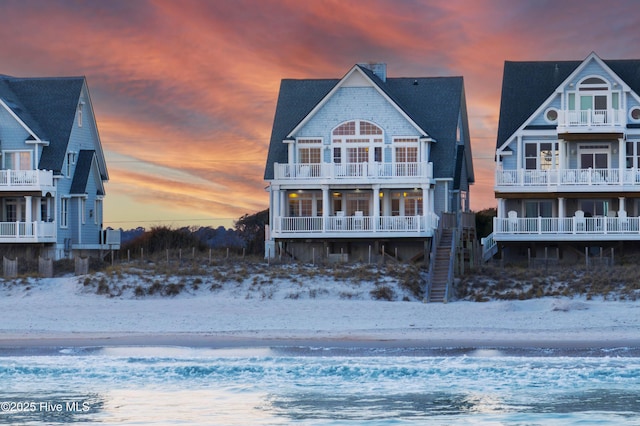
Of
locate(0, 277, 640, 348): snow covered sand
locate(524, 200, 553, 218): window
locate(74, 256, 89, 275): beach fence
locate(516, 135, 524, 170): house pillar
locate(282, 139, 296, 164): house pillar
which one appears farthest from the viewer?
locate(524, 200, 553, 218): window

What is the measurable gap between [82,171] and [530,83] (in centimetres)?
2356

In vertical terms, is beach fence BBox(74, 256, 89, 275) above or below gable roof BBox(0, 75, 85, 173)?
below

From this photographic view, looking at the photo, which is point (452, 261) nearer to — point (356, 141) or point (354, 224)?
point (354, 224)

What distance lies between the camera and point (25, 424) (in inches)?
1009

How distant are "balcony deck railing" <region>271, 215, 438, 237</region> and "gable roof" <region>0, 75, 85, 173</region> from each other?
12.5 metres

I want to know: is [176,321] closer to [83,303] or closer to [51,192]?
[83,303]

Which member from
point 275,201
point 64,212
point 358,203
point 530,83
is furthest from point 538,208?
point 64,212

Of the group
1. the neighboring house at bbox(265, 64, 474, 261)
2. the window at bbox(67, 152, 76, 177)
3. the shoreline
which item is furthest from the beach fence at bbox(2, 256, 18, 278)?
the window at bbox(67, 152, 76, 177)

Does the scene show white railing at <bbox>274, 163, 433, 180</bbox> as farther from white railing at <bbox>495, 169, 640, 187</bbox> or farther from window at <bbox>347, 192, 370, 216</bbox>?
white railing at <bbox>495, 169, 640, 187</bbox>

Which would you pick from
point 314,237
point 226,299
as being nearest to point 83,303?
point 226,299

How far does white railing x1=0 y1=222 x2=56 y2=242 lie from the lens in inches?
2254

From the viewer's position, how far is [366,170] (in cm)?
5569

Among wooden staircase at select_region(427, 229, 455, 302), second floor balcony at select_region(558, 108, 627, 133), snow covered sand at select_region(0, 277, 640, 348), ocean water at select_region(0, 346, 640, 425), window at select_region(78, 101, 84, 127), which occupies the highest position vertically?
window at select_region(78, 101, 84, 127)

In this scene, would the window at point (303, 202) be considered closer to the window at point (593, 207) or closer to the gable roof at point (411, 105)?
the gable roof at point (411, 105)
